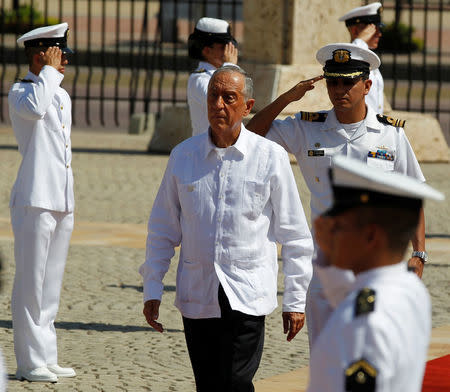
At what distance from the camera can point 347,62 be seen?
4.84m

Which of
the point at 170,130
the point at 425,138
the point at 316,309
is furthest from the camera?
the point at 170,130

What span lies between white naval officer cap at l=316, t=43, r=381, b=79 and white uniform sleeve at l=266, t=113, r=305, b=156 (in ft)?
0.89

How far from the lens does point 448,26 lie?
139ft

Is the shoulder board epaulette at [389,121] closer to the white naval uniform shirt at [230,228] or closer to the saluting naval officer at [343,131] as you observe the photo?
the saluting naval officer at [343,131]

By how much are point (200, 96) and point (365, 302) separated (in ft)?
16.9

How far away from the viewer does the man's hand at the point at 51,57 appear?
584 cm

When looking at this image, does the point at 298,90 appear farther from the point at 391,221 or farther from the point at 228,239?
the point at 391,221

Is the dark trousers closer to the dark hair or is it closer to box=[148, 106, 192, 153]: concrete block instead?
the dark hair

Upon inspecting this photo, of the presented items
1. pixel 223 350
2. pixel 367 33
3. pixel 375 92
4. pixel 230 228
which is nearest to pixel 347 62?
pixel 230 228

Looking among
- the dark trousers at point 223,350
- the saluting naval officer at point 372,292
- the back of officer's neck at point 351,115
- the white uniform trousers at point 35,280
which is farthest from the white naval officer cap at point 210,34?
the saluting naval officer at point 372,292

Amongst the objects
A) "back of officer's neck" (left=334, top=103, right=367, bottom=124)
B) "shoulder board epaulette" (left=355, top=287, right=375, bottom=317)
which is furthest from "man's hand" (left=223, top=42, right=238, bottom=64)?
"shoulder board epaulette" (left=355, top=287, right=375, bottom=317)

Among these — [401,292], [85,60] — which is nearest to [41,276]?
[401,292]

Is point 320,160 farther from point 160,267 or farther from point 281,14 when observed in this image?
point 281,14

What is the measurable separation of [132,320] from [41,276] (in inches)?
61.3
